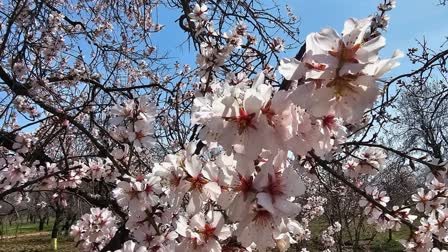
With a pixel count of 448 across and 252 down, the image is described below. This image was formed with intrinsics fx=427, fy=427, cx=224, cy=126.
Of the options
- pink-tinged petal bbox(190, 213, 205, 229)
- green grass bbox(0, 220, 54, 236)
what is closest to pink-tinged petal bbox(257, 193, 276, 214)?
pink-tinged petal bbox(190, 213, 205, 229)

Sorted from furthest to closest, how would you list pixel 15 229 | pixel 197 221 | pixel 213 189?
1. pixel 15 229
2. pixel 197 221
3. pixel 213 189

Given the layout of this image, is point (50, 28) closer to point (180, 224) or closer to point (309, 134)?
point (180, 224)

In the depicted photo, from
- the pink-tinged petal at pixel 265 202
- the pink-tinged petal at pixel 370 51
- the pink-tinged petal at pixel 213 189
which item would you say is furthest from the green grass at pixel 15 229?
the pink-tinged petal at pixel 370 51

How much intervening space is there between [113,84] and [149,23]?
0.99 meters

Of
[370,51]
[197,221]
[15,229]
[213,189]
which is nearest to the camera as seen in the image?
[370,51]

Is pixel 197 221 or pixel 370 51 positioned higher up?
pixel 370 51

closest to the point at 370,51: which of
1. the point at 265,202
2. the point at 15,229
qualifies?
the point at 265,202

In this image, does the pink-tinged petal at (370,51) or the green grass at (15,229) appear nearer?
the pink-tinged petal at (370,51)

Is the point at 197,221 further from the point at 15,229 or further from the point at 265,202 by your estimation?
the point at 15,229

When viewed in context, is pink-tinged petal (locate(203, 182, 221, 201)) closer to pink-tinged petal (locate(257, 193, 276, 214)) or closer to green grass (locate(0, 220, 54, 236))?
pink-tinged petal (locate(257, 193, 276, 214))

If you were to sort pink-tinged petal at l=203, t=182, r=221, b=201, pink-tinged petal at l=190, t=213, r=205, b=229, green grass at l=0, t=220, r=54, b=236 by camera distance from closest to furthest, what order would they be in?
pink-tinged petal at l=203, t=182, r=221, b=201 < pink-tinged petal at l=190, t=213, r=205, b=229 < green grass at l=0, t=220, r=54, b=236

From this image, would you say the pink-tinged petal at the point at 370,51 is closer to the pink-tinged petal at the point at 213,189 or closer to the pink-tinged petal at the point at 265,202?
the pink-tinged petal at the point at 265,202

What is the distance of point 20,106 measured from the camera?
4.37 meters

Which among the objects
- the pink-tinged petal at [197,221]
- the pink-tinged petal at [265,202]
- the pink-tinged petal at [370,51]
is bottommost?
the pink-tinged petal at [265,202]
